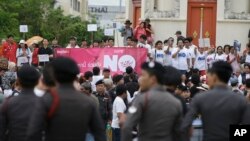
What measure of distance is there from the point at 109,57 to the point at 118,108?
27.9 feet

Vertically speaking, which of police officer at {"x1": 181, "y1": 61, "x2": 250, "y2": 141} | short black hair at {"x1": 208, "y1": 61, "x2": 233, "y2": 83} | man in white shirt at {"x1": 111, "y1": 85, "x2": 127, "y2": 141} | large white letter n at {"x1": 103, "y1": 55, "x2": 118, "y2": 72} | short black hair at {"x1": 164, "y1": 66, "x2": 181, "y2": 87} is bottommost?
man in white shirt at {"x1": 111, "y1": 85, "x2": 127, "y2": 141}

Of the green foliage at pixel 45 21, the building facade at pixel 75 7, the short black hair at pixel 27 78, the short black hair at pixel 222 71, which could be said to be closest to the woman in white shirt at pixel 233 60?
the short black hair at pixel 222 71

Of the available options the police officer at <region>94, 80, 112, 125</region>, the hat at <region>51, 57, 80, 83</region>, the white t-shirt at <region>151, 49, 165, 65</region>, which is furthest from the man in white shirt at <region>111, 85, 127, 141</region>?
the white t-shirt at <region>151, 49, 165, 65</region>

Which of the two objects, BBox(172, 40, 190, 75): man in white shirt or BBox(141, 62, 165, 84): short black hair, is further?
BBox(172, 40, 190, 75): man in white shirt

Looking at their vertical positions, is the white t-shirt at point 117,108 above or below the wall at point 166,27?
below

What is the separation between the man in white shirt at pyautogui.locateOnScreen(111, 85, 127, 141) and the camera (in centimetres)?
1475

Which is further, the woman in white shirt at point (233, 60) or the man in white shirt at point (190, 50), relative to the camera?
the man in white shirt at point (190, 50)

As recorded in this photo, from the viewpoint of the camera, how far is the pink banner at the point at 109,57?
23.0 m

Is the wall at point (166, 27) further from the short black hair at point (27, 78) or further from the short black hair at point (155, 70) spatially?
the short black hair at point (155, 70)

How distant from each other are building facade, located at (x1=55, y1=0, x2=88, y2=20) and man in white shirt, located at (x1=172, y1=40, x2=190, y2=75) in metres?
66.6

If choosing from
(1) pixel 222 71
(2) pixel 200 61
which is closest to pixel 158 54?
(2) pixel 200 61

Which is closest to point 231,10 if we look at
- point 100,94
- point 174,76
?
point 100,94

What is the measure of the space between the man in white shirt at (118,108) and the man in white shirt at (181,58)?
34.4ft

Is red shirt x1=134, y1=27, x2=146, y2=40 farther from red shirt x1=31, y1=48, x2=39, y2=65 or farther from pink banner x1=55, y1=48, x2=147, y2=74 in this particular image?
pink banner x1=55, y1=48, x2=147, y2=74
